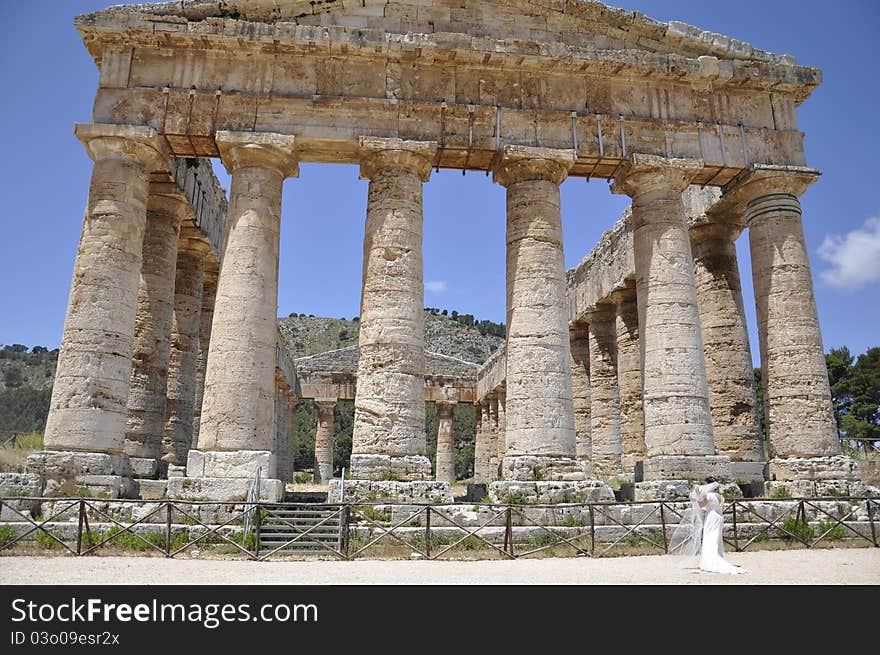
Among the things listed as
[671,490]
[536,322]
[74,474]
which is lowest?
[671,490]

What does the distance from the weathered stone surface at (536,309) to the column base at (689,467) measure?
2.07 meters

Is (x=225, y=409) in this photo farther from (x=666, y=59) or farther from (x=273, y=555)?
(x=666, y=59)

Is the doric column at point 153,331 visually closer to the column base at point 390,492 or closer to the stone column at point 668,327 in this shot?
the column base at point 390,492

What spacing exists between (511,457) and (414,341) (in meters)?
3.44

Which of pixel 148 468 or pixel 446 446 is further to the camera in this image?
pixel 446 446

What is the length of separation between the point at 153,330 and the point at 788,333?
54.6 ft

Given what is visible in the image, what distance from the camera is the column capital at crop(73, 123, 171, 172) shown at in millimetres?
15867

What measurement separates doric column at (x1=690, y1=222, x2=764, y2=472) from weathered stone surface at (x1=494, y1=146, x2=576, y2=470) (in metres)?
5.72

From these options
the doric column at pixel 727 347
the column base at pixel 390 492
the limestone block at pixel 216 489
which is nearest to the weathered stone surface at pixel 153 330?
the limestone block at pixel 216 489

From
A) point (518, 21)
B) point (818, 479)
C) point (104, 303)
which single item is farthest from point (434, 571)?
point (518, 21)

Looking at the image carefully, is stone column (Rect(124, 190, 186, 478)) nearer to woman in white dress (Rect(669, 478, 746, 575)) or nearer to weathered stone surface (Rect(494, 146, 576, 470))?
weathered stone surface (Rect(494, 146, 576, 470))

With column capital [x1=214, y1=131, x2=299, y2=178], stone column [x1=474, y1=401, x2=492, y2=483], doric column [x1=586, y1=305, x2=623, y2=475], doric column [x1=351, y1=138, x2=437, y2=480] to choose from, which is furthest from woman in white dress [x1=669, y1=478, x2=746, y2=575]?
stone column [x1=474, y1=401, x2=492, y2=483]

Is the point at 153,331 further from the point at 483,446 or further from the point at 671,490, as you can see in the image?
the point at 483,446

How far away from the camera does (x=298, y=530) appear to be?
13.1 metres
